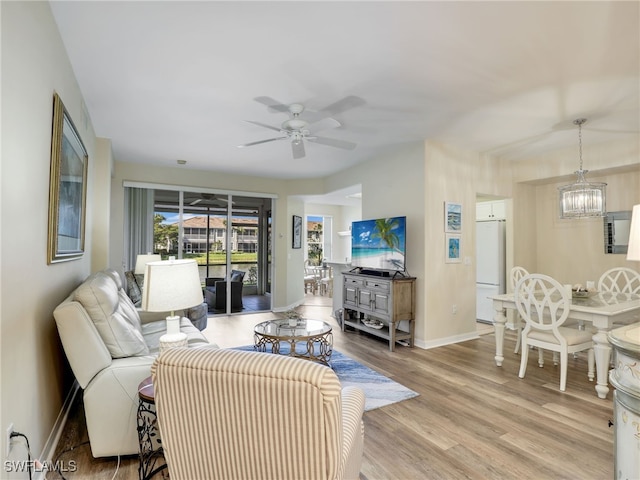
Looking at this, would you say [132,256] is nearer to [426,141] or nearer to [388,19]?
[426,141]

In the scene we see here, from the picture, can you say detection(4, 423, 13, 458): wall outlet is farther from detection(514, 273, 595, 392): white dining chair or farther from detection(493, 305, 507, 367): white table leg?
detection(493, 305, 507, 367): white table leg

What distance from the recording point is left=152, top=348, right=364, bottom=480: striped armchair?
99 cm

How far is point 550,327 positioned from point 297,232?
5.00m

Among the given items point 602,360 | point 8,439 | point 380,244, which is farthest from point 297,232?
point 8,439

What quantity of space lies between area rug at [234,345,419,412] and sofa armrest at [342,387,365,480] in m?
1.14

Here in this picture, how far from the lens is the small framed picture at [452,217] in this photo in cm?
453

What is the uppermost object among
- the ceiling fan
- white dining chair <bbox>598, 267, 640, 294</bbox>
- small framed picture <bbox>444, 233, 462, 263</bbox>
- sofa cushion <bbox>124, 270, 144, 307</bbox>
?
the ceiling fan

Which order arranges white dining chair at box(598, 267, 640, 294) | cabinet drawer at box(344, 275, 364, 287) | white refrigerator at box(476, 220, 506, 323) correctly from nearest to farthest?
1. white dining chair at box(598, 267, 640, 294)
2. cabinet drawer at box(344, 275, 364, 287)
3. white refrigerator at box(476, 220, 506, 323)

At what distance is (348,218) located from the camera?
10406mm

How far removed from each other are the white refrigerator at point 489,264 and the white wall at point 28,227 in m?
5.49

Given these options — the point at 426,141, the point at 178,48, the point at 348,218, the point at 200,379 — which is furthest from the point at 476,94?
the point at 348,218

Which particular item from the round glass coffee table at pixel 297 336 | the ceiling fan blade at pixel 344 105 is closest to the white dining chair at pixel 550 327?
the round glass coffee table at pixel 297 336

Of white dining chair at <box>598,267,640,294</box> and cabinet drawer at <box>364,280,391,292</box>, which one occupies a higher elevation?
white dining chair at <box>598,267,640,294</box>

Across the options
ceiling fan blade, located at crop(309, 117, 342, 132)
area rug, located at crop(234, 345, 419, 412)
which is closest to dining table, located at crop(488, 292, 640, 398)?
area rug, located at crop(234, 345, 419, 412)
